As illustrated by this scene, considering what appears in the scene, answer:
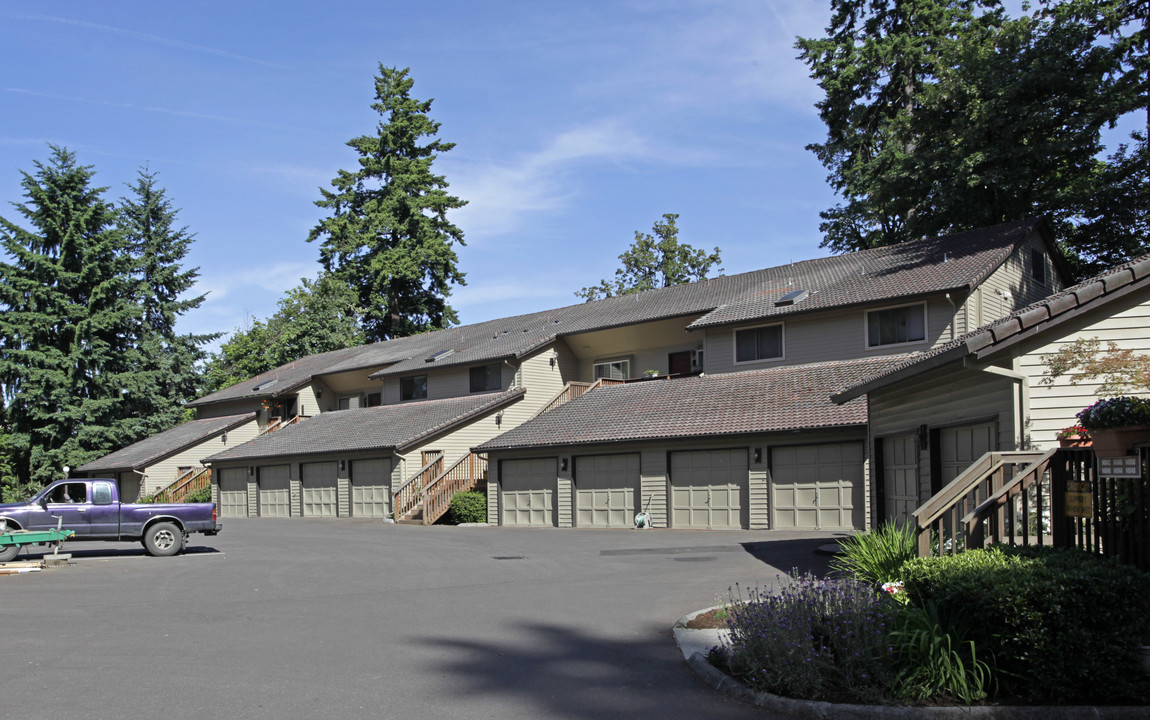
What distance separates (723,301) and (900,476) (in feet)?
57.1

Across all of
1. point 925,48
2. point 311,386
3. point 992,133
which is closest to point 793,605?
point 992,133

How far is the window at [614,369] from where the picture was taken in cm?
3859

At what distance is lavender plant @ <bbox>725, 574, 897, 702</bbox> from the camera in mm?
6980

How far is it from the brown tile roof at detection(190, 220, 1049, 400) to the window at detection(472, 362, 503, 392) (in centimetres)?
55

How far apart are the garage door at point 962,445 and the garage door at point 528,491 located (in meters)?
16.4

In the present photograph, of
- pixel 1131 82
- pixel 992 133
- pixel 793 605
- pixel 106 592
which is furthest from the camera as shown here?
pixel 992 133

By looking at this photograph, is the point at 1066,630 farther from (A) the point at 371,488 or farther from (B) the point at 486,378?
(B) the point at 486,378

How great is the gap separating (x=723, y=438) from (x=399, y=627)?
16.6 meters

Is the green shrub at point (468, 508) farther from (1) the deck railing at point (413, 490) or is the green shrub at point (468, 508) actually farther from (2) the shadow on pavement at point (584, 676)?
(2) the shadow on pavement at point (584, 676)

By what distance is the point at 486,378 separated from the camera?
3966cm

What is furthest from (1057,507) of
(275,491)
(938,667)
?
(275,491)

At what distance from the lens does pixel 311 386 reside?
160 ft

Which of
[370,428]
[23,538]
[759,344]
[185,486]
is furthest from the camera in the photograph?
[185,486]

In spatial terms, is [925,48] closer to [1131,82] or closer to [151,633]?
[1131,82]
